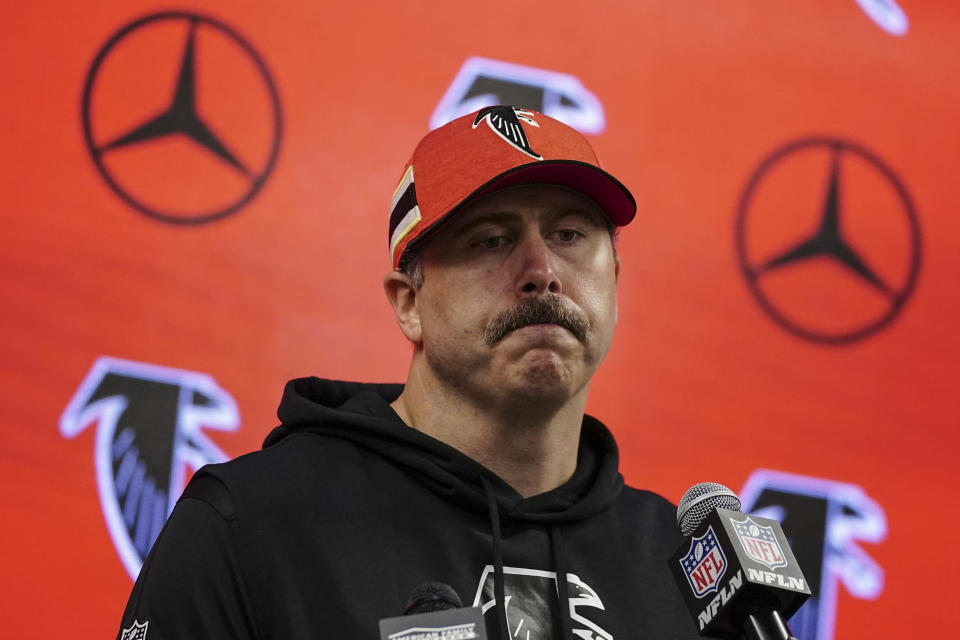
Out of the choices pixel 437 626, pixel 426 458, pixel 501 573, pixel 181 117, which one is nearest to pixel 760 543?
pixel 437 626

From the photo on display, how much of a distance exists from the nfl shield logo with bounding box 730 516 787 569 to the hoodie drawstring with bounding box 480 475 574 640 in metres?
0.34

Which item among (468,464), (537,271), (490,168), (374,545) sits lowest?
(374,545)

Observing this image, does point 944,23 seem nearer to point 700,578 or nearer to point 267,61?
point 267,61

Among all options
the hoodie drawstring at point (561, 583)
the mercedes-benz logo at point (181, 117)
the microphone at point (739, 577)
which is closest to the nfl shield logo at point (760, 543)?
the microphone at point (739, 577)

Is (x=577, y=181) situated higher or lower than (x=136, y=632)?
higher

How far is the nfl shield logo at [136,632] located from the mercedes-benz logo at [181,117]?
2.73ft

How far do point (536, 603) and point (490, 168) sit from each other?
19.8 inches

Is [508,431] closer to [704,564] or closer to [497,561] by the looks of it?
[497,561]

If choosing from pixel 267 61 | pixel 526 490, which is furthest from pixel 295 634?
pixel 267 61

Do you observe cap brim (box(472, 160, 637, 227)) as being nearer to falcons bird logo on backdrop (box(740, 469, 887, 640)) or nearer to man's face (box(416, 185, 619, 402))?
man's face (box(416, 185, 619, 402))

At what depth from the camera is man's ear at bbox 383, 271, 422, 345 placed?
1339 millimetres

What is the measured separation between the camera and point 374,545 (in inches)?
45.0

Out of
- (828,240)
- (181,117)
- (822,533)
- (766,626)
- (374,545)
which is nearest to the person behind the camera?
(766,626)

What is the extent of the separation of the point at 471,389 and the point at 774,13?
1287 millimetres
